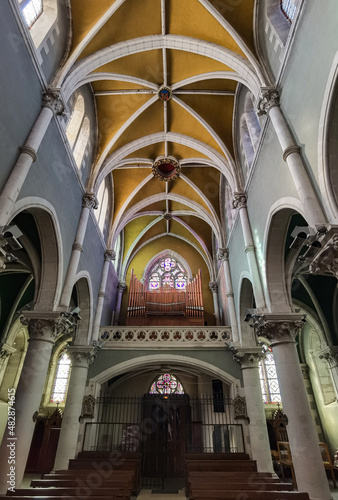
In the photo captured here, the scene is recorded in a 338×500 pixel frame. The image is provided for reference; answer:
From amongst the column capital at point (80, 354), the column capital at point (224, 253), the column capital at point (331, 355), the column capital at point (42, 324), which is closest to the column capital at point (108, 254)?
the column capital at point (80, 354)

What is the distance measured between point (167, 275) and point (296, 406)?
43.6 ft

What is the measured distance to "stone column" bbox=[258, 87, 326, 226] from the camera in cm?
543

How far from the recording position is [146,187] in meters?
15.9

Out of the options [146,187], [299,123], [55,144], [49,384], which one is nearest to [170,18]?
[55,144]

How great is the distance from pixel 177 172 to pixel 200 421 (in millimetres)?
11942

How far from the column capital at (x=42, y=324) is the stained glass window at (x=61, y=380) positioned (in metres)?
7.75

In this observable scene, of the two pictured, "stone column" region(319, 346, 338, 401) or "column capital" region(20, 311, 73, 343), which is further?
"stone column" region(319, 346, 338, 401)

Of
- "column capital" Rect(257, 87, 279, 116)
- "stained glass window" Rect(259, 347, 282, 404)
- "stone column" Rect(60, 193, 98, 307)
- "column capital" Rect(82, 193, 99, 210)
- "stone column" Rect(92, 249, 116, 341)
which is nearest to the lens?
"column capital" Rect(257, 87, 279, 116)

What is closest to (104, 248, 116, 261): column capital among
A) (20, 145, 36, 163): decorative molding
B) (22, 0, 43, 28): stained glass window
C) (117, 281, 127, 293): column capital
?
(117, 281, 127, 293): column capital

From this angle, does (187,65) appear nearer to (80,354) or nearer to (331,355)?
(80,354)

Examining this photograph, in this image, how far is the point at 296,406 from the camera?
21.5ft

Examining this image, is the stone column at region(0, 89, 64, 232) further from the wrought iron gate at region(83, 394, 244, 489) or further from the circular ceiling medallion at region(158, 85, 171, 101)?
the wrought iron gate at region(83, 394, 244, 489)

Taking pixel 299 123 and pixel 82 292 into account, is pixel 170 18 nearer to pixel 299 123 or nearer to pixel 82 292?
pixel 299 123

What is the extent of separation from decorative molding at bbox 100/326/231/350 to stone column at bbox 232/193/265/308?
429 centimetres
